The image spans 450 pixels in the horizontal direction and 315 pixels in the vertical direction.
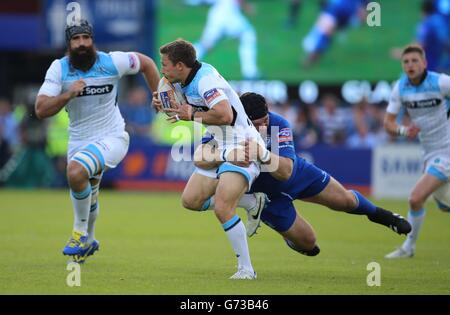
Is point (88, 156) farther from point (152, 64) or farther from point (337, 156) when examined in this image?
point (337, 156)

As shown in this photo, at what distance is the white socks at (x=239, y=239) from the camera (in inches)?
368

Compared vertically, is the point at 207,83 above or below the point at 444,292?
above

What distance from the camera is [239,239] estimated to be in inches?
368

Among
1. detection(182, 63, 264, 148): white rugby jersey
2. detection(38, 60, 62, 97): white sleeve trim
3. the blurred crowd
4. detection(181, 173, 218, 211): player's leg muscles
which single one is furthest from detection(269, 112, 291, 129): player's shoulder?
the blurred crowd

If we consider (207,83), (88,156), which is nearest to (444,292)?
(207,83)

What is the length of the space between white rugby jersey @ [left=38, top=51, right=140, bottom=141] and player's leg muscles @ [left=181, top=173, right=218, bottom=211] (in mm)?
1374

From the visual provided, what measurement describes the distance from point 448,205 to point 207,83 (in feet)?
15.6

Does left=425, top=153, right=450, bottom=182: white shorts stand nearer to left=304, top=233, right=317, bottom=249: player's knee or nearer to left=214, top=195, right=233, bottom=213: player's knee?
left=304, top=233, right=317, bottom=249: player's knee

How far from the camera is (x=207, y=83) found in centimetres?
941

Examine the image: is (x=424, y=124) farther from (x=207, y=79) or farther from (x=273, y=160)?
(x=207, y=79)

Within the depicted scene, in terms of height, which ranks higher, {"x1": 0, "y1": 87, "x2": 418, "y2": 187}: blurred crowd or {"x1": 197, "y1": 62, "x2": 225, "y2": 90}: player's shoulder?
{"x1": 197, "y1": 62, "x2": 225, "y2": 90}: player's shoulder

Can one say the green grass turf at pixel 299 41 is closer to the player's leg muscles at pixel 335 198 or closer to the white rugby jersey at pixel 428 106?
the white rugby jersey at pixel 428 106

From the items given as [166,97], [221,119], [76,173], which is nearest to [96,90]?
[76,173]

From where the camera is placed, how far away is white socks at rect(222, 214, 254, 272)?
30.7 feet
